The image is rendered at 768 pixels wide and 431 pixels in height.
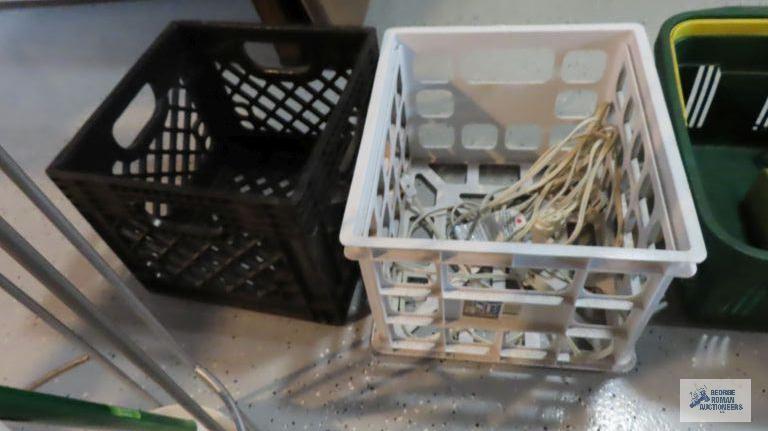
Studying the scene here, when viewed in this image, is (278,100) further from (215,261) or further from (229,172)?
(215,261)

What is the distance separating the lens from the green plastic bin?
2.21 ft

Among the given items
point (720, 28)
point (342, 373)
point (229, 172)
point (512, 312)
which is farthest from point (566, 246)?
point (229, 172)

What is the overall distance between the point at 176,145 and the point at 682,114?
804mm

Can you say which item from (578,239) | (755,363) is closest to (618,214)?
(578,239)

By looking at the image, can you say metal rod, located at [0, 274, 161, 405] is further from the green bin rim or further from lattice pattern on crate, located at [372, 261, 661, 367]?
the green bin rim

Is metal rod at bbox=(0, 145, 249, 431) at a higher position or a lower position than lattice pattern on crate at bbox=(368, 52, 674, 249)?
higher

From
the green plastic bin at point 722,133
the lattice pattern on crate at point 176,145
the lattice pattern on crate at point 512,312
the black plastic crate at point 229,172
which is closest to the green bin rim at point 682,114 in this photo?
the green plastic bin at point 722,133

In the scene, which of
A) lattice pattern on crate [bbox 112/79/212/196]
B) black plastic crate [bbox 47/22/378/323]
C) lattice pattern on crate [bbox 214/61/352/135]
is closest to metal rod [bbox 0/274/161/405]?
black plastic crate [bbox 47/22/378/323]

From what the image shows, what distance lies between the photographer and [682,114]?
0.73m

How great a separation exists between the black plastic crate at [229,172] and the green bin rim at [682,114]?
43 centimetres

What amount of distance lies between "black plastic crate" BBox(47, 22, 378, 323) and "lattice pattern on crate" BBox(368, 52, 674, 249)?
7 cm

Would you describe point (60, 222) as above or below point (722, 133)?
above

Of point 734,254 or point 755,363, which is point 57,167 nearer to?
point 734,254

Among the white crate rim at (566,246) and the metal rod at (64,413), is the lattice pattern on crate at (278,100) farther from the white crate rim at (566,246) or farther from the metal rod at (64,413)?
the metal rod at (64,413)
